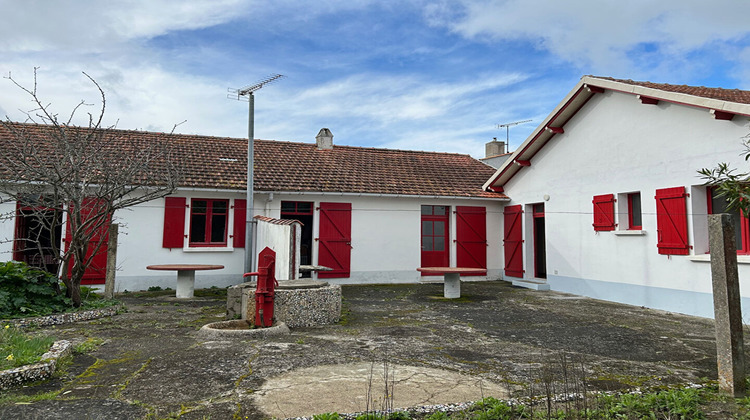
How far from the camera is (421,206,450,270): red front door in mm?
14242

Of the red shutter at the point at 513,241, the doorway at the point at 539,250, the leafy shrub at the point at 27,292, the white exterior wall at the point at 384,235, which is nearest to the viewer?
the leafy shrub at the point at 27,292

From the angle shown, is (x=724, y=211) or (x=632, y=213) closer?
(x=724, y=211)

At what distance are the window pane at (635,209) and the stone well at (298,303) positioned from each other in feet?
22.7

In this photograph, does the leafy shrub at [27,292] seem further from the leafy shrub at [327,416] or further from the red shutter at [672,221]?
the red shutter at [672,221]

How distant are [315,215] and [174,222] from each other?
3.72 metres

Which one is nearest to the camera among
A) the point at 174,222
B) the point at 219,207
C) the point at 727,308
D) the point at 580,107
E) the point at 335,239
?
the point at 727,308

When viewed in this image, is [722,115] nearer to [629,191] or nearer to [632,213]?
[629,191]

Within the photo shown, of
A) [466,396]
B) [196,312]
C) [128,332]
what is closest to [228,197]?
[196,312]

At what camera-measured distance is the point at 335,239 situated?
1311 centimetres

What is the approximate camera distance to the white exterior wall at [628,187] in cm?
832

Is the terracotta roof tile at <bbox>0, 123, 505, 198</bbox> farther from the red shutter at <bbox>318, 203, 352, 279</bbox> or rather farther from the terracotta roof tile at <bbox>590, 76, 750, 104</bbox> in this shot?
the terracotta roof tile at <bbox>590, 76, 750, 104</bbox>

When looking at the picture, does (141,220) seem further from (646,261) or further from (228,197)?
(646,261)

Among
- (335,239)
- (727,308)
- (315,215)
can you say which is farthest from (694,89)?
(315,215)

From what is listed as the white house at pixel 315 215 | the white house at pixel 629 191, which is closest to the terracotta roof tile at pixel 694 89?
the white house at pixel 629 191
